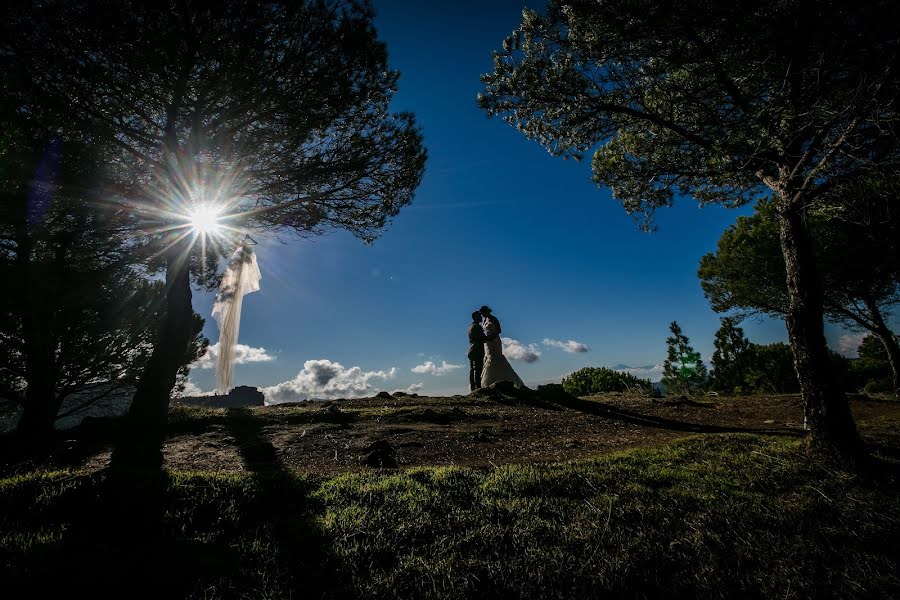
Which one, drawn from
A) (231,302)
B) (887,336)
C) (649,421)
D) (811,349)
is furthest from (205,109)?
(887,336)

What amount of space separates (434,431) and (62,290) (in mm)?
10776

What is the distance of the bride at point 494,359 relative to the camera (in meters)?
15.5

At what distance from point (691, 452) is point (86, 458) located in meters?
9.83

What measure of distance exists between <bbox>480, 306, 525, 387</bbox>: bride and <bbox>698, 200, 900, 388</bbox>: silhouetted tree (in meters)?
11.2

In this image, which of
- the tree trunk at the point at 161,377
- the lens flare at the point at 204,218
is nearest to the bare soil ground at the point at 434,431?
the tree trunk at the point at 161,377

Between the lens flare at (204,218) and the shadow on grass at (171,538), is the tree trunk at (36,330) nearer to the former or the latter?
the lens flare at (204,218)

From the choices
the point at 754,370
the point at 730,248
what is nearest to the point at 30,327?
the point at 730,248

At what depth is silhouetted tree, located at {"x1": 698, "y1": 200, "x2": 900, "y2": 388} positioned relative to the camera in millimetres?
14133

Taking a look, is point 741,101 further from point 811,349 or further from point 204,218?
point 204,218

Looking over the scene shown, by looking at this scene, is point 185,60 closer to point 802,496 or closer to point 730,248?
point 802,496

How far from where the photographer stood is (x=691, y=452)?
223 inches

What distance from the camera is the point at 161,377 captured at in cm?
759

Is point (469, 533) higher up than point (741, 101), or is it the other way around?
point (741, 101)

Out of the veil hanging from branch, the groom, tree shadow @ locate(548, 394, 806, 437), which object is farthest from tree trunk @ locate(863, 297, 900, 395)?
the veil hanging from branch
